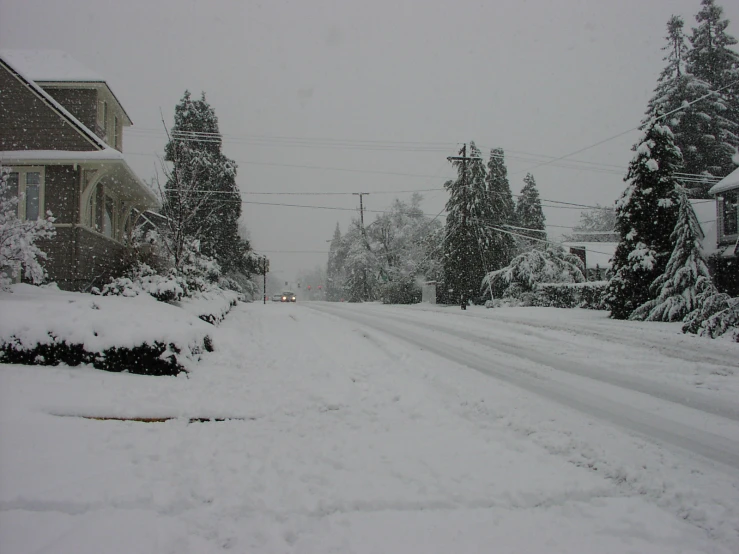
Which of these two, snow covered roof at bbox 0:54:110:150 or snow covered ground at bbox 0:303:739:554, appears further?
snow covered roof at bbox 0:54:110:150

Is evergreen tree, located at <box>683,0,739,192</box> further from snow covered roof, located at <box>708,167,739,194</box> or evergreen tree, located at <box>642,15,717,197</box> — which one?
snow covered roof, located at <box>708,167,739,194</box>

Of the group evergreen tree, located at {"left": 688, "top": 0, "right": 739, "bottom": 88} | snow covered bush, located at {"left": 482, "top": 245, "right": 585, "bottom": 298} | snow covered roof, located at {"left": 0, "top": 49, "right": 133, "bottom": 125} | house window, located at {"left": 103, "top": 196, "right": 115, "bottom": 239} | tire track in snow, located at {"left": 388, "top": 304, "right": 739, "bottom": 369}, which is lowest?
tire track in snow, located at {"left": 388, "top": 304, "right": 739, "bottom": 369}

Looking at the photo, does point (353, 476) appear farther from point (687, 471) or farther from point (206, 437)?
point (687, 471)

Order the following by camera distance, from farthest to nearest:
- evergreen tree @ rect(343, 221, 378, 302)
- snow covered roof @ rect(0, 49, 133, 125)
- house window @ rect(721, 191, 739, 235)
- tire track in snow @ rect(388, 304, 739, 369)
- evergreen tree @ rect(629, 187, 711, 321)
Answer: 1. evergreen tree @ rect(343, 221, 378, 302)
2. house window @ rect(721, 191, 739, 235)
3. snow covered roof @ rect(0, 49, 133, 125)
4. evergreen tree @ rect(629, 187, 711, 321)
5. tire track in snow @ rect(388, 304, 739, 369)

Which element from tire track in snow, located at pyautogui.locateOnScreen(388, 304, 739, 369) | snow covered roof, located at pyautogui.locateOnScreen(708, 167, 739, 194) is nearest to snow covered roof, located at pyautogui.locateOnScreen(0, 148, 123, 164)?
tire track in snow, located at pyautogui.locateOnScreen(388, 304, 739, 369)

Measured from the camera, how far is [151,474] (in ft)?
12.5

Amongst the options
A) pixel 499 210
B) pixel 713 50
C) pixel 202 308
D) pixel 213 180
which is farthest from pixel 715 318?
pixel 713 50

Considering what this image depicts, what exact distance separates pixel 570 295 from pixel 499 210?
1647cm

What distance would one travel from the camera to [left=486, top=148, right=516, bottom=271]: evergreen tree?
34.8 m

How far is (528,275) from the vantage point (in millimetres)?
26047

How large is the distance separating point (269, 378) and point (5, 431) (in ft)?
11.8

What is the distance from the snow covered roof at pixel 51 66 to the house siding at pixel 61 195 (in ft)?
14.4

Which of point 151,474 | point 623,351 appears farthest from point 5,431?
point 623,351

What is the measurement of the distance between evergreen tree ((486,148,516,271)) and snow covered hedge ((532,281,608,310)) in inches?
387
